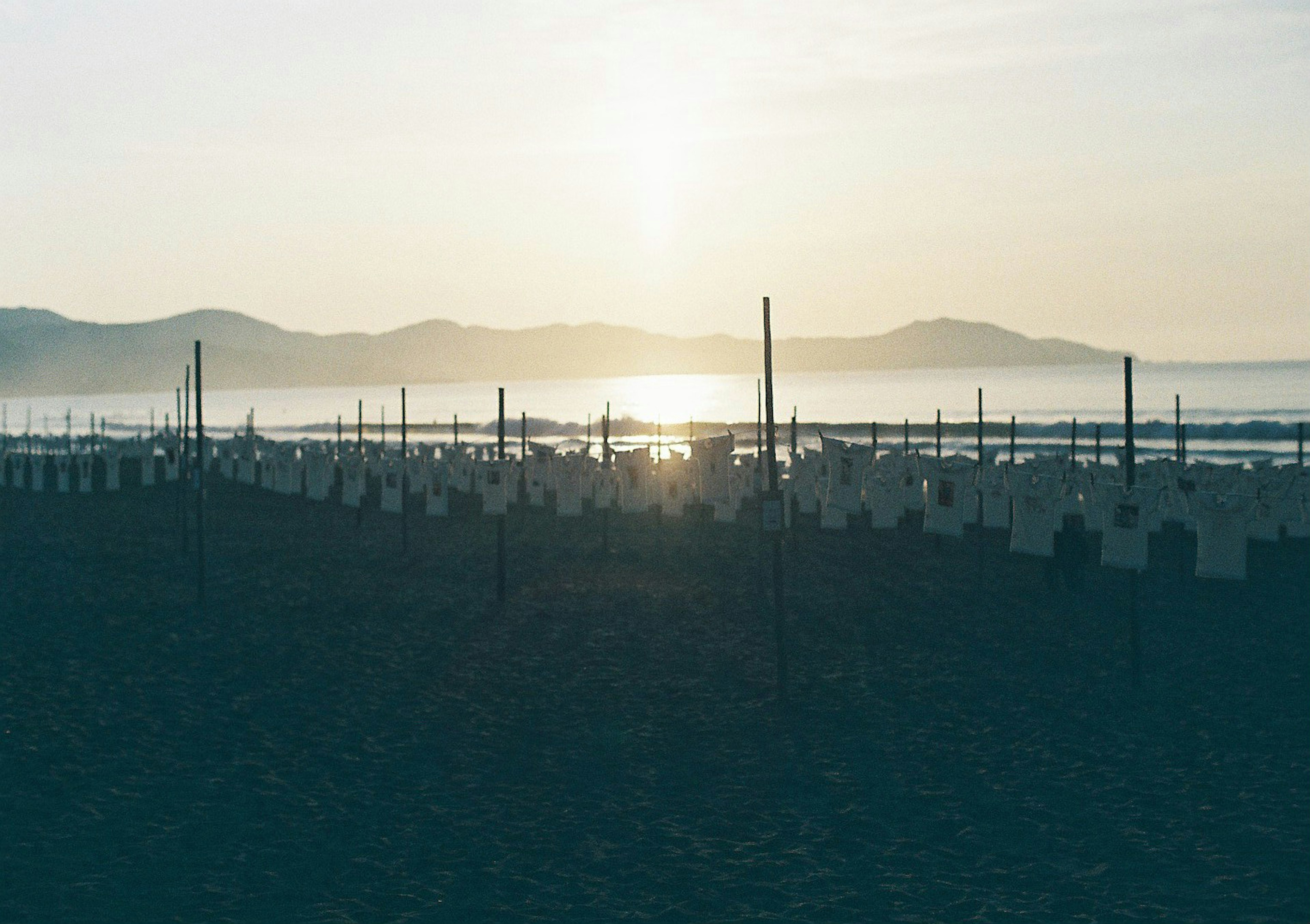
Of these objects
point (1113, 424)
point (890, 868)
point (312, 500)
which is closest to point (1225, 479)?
point (890, 868)

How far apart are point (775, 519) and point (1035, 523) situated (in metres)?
7.62

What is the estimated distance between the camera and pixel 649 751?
11.1 metres

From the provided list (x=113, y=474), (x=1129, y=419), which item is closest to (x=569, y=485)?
(x=1129, y=419)

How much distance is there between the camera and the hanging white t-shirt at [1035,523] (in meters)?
18.6

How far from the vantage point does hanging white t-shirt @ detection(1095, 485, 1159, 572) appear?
49.5 ft

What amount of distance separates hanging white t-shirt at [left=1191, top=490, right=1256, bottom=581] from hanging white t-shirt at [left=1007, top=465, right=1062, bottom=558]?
211cm

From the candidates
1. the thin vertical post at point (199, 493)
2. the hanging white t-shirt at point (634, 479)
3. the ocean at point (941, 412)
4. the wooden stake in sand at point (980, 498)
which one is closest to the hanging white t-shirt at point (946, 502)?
the wooden stake in sand at point (980, 498)

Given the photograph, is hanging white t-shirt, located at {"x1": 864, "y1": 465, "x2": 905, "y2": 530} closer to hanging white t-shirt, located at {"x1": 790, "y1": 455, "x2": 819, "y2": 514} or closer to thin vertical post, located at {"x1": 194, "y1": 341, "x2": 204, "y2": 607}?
hanging white t-shirt, located at {"x1": 790, "y1": 455, "x2": 819, "y2": 514}

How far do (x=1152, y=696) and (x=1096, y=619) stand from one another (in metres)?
4.10

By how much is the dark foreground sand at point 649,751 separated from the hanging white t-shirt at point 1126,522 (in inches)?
41.3

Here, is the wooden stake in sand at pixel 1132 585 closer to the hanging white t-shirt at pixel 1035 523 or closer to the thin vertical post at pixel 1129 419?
the thin vertical post at pixel 1129 419

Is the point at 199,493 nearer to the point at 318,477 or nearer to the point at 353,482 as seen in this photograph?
the point at 353,482

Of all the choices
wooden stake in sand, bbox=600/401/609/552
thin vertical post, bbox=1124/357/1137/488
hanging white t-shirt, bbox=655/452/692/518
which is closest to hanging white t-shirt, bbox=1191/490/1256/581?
thin vertical post, bbox=1124/357/1137/488

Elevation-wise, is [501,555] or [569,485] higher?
[569,485]
